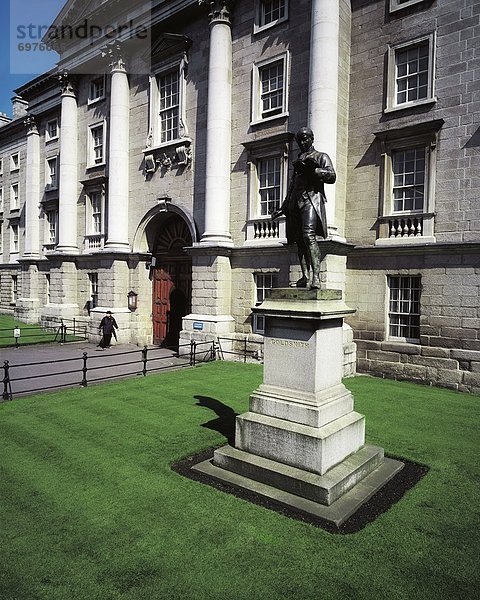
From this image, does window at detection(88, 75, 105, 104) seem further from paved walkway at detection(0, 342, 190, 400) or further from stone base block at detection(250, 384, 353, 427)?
stone base block at detection(250, 384, 353, 427)

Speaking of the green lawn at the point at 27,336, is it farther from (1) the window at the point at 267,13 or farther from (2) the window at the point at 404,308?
(1) the window at the point at 267,13

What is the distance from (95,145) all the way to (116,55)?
4.91m

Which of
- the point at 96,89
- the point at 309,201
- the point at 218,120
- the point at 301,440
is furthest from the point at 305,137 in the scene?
the point at 96,89

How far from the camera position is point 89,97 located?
24422 millimetres

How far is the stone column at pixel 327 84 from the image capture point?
13.9m

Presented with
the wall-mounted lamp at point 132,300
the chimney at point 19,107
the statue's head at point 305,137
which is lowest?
the wall-mounted lamp at point 132,300

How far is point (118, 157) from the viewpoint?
2131 cm

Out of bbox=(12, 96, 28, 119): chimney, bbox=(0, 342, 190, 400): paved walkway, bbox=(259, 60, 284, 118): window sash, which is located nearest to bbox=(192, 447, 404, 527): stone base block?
bbox=(0, 342, 190, 400): paved walkway

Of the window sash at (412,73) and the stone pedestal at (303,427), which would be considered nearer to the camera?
the stone pedestal at (303,427)

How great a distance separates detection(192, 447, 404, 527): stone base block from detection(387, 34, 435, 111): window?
1117 cm

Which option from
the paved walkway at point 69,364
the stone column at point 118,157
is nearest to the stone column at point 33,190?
the stone column at point 118,157

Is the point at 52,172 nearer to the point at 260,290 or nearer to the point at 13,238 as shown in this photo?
the point at 13,238

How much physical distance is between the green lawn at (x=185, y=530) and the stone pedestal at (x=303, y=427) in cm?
54

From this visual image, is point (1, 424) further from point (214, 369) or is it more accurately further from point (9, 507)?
point (214, 369)
